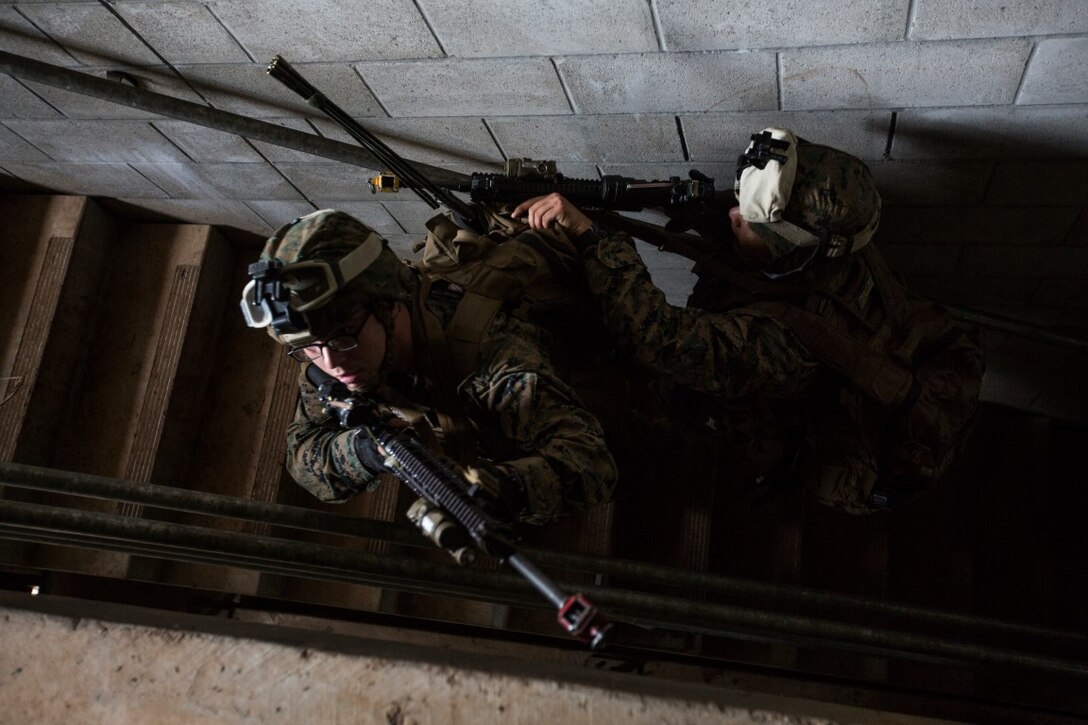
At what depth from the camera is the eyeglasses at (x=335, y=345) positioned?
1.89 metres

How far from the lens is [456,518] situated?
1478 millimetres

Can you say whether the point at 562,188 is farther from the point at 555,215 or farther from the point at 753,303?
the point at 753,303

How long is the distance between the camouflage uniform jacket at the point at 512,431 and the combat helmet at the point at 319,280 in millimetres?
182

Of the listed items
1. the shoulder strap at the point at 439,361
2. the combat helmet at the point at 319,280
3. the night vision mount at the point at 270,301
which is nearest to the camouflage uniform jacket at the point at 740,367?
the shoulder strap at the point at 439,361

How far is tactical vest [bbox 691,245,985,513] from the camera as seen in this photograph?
2340mm

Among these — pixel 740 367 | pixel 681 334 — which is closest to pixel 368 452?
pixel 681 334

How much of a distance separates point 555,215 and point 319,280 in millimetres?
739

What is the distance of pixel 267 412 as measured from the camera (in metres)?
3.53

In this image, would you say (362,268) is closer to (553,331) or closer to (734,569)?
(553,331)

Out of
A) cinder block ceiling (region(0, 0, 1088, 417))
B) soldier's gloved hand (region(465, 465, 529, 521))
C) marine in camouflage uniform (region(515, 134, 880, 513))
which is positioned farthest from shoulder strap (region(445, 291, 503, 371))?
cinder block ceiling (region(0, 0, 1088, 417))

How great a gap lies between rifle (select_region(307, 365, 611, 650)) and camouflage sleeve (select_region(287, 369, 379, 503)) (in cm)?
28

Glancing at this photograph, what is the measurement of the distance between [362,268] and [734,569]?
2076 mm

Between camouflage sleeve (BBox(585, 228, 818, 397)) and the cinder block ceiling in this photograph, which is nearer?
the cinder block ceiling

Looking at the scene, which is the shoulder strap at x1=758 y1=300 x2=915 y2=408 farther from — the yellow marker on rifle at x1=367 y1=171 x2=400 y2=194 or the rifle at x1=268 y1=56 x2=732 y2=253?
→ the yellow marker on rifle at x1=367 y1=171 x2=400 y2=194
